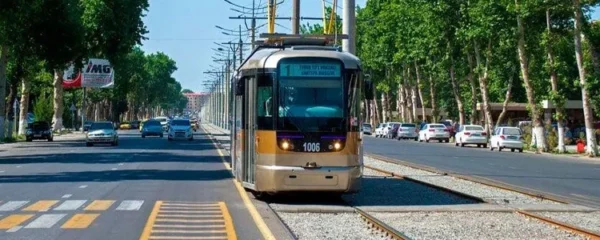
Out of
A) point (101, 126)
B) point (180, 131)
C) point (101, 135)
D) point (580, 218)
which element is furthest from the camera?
point (180, 131)

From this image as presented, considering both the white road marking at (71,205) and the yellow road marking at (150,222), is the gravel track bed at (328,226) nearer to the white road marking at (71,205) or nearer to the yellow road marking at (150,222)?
the yellow road marking at (150,222)

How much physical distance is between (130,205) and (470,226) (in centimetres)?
689

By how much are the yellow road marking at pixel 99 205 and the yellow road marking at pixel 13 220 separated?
5.11ft

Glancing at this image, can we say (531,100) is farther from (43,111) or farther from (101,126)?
(43,111)

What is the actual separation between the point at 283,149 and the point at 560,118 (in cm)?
3934

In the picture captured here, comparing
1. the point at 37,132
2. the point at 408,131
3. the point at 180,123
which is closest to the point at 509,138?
the point at 180,123

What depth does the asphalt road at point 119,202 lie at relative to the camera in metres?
15.0

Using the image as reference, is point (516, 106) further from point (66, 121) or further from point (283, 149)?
point (283, 149)

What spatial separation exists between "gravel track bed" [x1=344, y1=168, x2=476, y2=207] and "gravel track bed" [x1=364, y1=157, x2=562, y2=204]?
29.7 inches

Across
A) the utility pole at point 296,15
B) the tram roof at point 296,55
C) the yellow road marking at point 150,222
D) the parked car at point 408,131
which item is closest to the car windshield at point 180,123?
the parked car at point 408,131

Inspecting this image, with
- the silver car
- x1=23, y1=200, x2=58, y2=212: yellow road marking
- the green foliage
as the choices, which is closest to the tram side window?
x1=23, y1=200, x2=58, y2=212: yellow road marking

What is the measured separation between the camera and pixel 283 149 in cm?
1939

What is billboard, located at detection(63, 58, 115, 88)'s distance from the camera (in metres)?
88.8

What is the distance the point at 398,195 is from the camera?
889 inches
